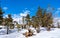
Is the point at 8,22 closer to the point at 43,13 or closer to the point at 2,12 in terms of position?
the point at 2,12

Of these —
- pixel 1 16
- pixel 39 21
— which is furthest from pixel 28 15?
pixel 1 16

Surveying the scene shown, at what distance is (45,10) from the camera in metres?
42.8

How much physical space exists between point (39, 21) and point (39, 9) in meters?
4.54

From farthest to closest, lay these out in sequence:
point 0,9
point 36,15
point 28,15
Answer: point 28,15, point 36,15, point 0,9

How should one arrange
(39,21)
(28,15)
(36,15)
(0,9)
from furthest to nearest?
(28,15)
(36,15)
(39,21)
(0,9)

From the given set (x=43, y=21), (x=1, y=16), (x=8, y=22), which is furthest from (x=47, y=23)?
(x=1, y=16)

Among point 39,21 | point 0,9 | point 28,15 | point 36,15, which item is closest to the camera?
point 0,9

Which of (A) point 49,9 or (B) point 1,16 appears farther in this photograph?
(A) point 49,9

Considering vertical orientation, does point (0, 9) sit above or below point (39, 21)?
above

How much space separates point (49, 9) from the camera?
42469mm

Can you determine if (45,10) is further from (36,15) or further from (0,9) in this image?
(0,9)

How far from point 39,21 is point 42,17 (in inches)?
84.3

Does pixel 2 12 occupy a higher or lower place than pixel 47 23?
higher

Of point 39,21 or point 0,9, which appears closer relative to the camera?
point 0,9
